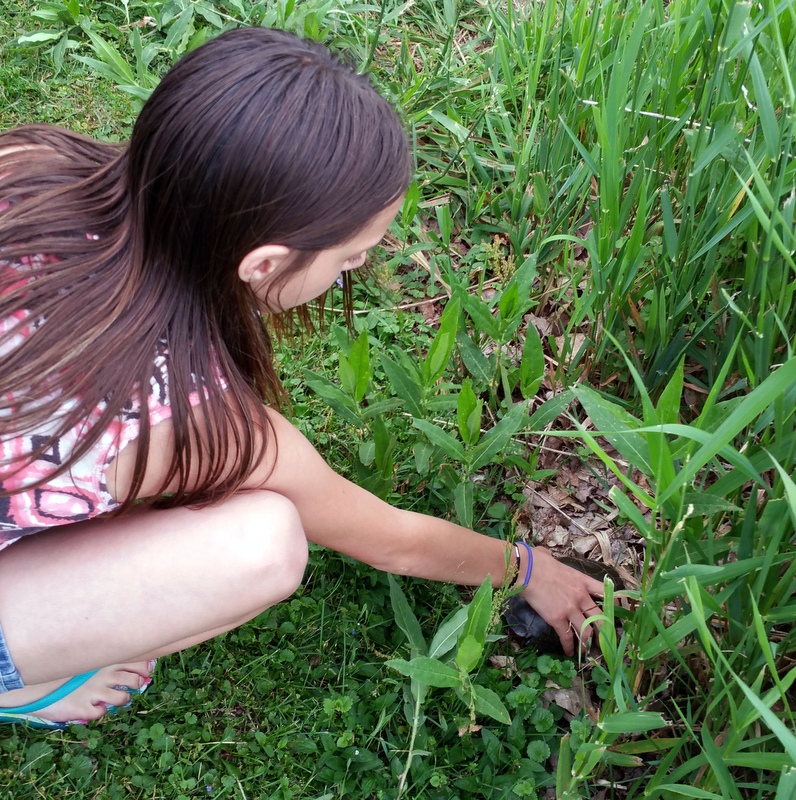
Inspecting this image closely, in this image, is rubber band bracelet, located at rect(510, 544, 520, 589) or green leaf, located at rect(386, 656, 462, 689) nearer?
green leaf, located at rect(386, 656, 462, 689)

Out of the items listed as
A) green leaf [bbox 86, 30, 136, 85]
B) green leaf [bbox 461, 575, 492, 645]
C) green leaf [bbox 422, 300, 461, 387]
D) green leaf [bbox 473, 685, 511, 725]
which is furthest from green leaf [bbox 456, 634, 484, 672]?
green leaf [bbox 86, 30, 136, 85]

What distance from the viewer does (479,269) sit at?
75.2 inches

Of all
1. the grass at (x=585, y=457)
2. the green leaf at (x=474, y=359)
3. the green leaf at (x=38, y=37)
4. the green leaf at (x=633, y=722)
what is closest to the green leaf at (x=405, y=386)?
the grass at (x=585, y=457)

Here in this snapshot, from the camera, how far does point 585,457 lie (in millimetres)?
1413

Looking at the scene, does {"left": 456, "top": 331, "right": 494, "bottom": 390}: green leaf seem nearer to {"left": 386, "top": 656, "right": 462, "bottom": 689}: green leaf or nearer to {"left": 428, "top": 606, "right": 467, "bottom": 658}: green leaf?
{"left": 428, "top": 606, "right": 467, "bottom": 658}: green leaf

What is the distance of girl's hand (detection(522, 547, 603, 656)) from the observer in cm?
137

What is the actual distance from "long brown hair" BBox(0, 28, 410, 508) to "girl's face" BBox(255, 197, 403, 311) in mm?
20

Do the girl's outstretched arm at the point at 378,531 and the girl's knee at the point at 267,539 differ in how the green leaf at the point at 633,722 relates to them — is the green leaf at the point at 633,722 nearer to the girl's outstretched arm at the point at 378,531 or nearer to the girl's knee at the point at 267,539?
the girl's outstretched arm at the point at 378,531

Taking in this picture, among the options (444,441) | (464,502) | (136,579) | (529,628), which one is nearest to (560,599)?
(529,628)

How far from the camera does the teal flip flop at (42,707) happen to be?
131 cm

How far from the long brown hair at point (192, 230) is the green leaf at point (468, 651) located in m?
0.35

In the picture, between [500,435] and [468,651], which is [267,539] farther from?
[500,435]

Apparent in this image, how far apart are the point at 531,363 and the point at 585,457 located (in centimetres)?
18

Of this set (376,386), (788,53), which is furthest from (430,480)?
(788,53)
